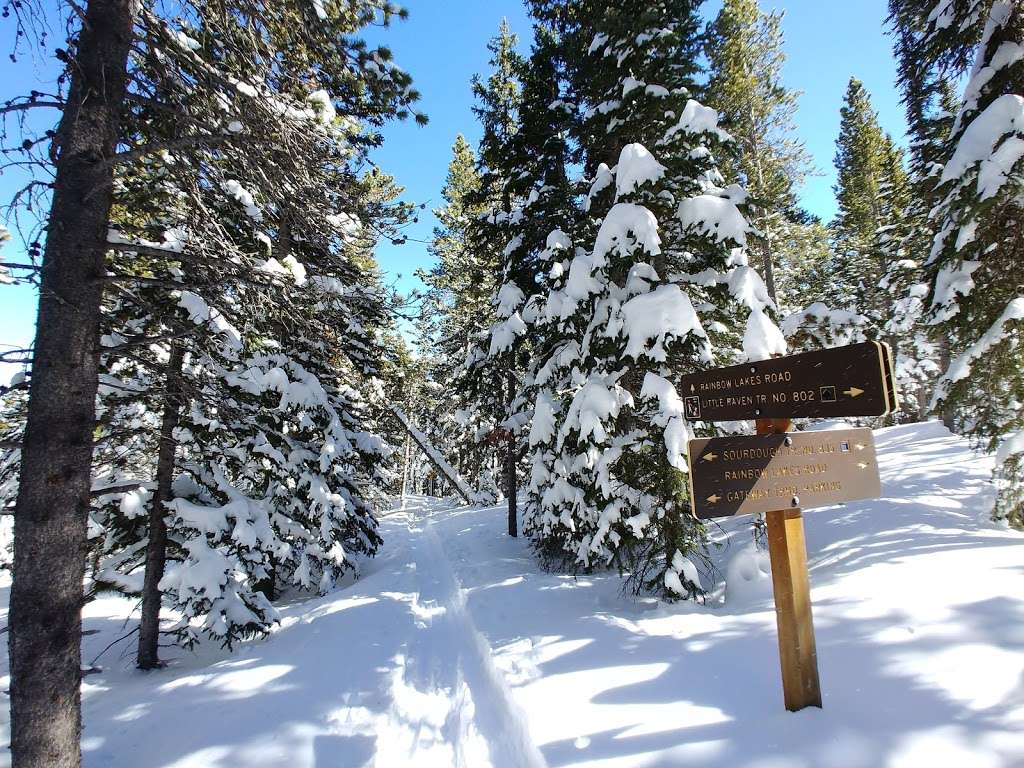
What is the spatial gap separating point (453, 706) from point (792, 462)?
4.48 meters

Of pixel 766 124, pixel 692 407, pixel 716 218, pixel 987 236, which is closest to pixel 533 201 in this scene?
pixel 716 218

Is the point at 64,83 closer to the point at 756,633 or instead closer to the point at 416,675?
the point at 416,675

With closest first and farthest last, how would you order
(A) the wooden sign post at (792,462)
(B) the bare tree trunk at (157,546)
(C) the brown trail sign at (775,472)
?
(A) the wooden sign post at (792,462), (C) the brown trail sign at (775,472), (B) the bare tree trunk at (157,546)

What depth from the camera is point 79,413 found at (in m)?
3.64

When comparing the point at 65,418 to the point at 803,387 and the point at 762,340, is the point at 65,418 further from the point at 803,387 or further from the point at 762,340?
the point at 762,340

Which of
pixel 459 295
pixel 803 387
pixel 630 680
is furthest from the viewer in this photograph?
pixel 459 295

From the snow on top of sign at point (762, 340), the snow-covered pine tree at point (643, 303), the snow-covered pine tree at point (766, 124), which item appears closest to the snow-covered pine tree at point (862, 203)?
the snow-covered pine tree at point (766, 124)

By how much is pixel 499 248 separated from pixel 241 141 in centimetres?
1038

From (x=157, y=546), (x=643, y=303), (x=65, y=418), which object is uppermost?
(x=643, y=303)

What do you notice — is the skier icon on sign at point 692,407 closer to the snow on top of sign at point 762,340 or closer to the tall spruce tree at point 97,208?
the snow on top of sign at point 762,340

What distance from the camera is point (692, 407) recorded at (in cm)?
399

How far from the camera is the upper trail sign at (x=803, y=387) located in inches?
118

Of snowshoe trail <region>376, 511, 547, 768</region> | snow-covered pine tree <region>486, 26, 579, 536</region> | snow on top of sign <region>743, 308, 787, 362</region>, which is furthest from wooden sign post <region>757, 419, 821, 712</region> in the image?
snow-covered pine tree <region>486, 26, 579, 536</region>

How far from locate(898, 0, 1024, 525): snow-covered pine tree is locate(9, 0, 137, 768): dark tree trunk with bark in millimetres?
9874
